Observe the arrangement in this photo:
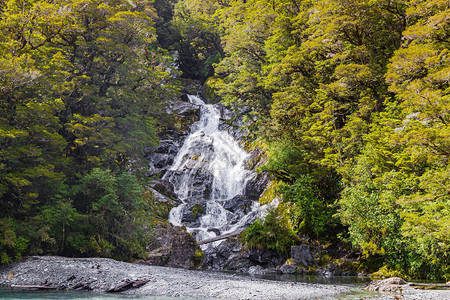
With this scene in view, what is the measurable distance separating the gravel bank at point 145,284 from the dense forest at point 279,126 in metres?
1.49

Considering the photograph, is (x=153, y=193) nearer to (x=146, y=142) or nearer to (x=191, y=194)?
(x=191, y=194)

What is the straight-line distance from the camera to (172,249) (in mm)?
19219

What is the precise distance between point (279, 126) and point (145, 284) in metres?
14.4

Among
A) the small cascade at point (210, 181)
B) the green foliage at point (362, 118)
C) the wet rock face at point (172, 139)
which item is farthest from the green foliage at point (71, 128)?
the wet rock face at point (172, 139)

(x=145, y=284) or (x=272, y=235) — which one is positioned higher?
(x=272, y=235)

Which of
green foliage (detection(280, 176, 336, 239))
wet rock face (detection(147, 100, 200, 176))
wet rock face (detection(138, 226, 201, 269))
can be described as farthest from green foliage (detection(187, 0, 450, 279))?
wet rock face (detection(147, 100, 200, 176))

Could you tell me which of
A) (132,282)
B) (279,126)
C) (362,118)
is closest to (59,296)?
(132,282)

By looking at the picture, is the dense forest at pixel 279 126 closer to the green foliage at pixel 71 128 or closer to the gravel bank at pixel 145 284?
the green foliage at pixel 71 128

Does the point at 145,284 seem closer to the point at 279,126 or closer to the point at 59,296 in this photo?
the point at 59,296

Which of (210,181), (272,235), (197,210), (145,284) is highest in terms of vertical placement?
(210,181)

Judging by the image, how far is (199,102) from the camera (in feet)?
133

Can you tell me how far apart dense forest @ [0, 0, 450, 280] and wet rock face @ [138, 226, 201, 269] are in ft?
4.10

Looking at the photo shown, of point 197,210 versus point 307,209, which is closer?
point 307,209

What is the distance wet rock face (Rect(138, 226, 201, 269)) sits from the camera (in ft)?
60.8
